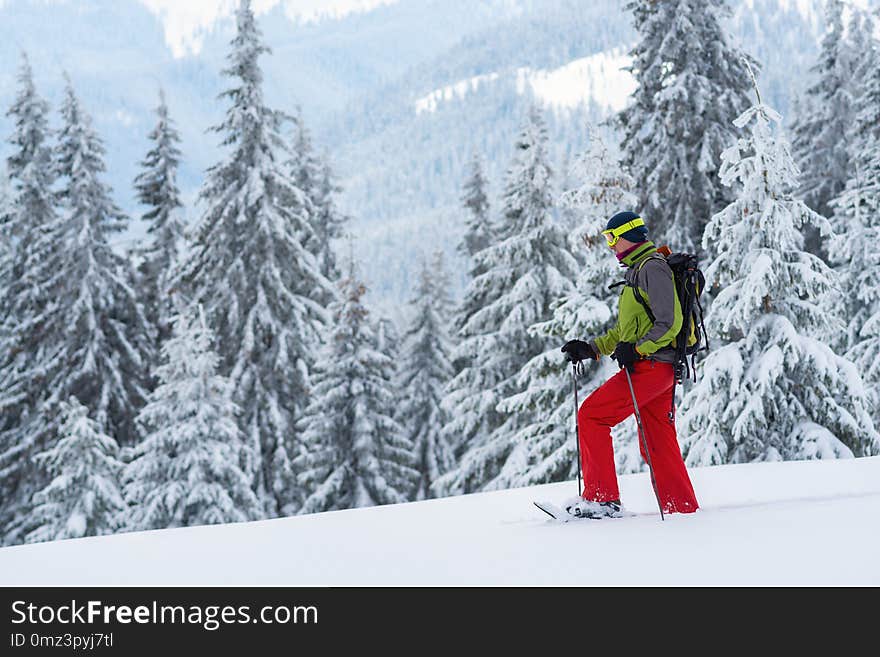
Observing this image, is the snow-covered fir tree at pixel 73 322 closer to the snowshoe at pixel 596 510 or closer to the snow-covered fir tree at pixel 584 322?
the snow-covered fir tree at pixel 584 322

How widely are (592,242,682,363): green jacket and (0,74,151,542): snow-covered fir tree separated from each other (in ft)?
70.3

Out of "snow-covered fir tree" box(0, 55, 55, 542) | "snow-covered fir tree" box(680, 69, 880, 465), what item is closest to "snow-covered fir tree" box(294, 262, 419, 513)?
"snow-covered fir tree" box(0, 55, 55, 542)

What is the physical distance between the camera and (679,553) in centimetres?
525

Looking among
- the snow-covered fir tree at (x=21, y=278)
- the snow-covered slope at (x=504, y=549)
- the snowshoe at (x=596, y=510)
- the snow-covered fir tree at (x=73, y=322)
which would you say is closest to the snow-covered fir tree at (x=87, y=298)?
the snow-covered fir tree at (x=73, y=322)

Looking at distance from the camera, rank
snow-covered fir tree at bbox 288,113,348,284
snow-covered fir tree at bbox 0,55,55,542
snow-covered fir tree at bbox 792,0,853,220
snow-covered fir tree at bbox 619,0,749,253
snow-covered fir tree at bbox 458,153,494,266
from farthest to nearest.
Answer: snow-covered fir tree at bbox 288,113,348,284 < snow-covered fir tree at bbox 458,153,494,266 < snow-covered fir tree at bbox 792,0,853,220 < snow-covered fir tree at bbox 0,55,55,542 < snow-covered fir tree at bbox 619,0,749,253

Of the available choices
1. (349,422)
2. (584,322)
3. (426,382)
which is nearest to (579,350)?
(584,322)

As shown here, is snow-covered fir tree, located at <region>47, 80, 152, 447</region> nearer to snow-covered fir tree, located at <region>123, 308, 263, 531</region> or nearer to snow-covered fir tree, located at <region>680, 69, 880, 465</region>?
snow-covered fir tree, located at <region>123, 308, 263, 531</region>

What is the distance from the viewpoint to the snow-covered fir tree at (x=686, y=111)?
681 inches

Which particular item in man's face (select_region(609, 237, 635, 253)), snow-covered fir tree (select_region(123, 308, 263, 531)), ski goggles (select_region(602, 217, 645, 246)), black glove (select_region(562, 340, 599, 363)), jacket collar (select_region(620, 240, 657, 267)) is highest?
ski goggles (select_region(602, 217, 645, 246))

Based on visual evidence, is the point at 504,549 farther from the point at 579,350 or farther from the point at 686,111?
the point at 686,111

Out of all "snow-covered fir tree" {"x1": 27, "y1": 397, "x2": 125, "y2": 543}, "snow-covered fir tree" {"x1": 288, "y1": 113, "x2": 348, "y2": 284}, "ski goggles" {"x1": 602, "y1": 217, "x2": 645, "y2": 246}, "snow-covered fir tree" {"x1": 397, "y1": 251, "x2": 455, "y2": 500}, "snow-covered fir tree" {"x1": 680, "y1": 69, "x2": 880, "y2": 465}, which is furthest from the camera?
"snow-covered fir tree" {"x1": 288, "y1": 113, "x2": 348, "y2": 284}

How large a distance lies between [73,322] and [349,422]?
8564mm

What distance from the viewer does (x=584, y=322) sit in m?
14.6

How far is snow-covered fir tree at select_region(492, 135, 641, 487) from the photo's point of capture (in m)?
14.8
